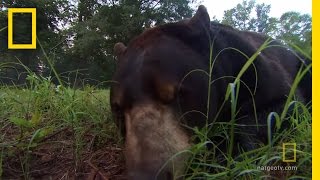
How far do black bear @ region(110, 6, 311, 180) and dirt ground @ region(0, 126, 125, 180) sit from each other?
0.18 meters

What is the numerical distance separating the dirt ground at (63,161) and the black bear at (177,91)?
0.58 ft

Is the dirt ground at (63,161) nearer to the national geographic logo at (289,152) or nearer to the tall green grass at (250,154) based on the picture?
the tall green grass at (250,154)

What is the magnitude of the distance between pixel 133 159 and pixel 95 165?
1.27 feet

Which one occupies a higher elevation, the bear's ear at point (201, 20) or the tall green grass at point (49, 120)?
the bear's ear at point (201, 20)

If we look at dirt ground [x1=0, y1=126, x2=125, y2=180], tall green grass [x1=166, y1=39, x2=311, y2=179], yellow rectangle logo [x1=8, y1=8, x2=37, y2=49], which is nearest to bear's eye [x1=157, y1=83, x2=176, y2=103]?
tall green grass [x1=166, y1=39, x2=311, y2=179]

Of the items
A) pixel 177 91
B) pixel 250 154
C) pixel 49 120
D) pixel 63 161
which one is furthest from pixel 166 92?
pixel 49 120

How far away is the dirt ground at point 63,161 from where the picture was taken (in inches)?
71.1

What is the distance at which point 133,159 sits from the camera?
5.07 ft

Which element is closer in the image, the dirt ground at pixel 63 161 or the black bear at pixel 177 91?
the black bear at pixel 177 91

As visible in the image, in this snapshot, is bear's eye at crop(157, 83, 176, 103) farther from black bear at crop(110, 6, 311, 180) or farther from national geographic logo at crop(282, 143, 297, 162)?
national geographic logo at crop(282, 143, 297, 162)

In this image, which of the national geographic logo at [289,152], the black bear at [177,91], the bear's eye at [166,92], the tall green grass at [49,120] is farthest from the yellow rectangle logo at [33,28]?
the national geographic logo at [289,152]

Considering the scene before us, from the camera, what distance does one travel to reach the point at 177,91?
1.73m

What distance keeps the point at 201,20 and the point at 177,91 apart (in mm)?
480

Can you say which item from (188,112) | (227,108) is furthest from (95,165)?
(227,108)
